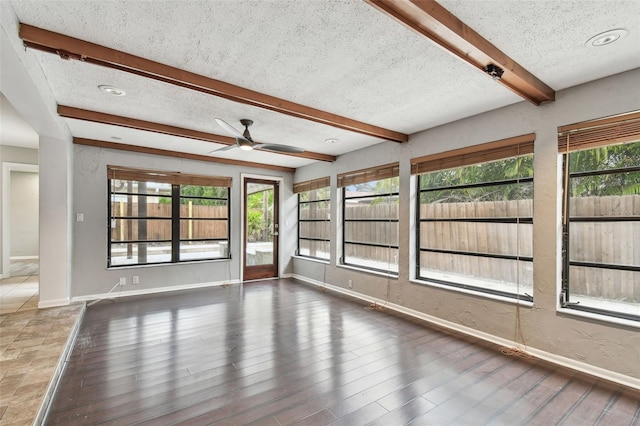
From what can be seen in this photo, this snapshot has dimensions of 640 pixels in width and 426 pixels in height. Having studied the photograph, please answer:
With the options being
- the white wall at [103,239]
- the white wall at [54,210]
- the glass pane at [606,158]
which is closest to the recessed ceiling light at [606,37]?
the glass pane at [606,158]

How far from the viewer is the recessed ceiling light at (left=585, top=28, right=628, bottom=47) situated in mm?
2029

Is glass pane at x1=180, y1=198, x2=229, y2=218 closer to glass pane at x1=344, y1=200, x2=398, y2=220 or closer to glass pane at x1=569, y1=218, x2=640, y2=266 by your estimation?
glass pane at x1=344, y1=200, x2=398, y2=220

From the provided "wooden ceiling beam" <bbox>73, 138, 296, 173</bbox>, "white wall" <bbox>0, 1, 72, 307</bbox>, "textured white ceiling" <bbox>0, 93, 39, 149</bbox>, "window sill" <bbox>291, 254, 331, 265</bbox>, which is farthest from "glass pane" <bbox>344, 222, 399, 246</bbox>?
"textured white ceiling" <bbox>0, 93, 39, 149</bbox>

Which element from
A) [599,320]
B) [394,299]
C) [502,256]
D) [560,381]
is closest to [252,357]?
[394,299]

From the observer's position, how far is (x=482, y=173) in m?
3.72

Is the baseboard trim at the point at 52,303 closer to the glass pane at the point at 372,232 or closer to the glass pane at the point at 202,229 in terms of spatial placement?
the glass pane at the point at 202,229

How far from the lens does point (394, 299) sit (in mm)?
4613

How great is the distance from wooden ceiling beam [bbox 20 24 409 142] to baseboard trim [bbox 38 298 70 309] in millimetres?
3611

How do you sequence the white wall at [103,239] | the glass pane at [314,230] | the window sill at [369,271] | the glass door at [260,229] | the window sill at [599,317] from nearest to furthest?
the window sill at [599,317] → the window sill at [369,271] → the white wall at [103,239] → the glass pane at [314,230] → the glass door at [260,229]

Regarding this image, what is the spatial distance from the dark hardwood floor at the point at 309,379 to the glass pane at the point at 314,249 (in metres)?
2.33

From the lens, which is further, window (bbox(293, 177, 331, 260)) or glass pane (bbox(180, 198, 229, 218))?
window (bbox(293, 177, 331, 260))

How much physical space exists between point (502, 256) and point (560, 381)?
1298 mm

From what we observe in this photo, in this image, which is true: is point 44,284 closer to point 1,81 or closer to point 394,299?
point 1,81

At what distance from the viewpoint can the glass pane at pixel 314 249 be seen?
6.32 meters
